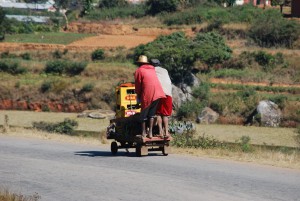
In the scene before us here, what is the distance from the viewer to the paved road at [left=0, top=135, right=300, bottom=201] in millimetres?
12438

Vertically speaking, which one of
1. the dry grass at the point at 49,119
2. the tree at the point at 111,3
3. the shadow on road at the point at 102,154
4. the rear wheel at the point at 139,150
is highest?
the tree at the point at 111,3

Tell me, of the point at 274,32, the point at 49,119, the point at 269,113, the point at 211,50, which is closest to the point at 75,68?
the point at 211,50

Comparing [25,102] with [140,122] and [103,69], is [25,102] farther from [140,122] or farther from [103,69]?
[140,122]

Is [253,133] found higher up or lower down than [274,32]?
lower down

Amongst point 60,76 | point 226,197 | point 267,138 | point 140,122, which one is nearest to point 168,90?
point 140,122

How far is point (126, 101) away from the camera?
19469mm

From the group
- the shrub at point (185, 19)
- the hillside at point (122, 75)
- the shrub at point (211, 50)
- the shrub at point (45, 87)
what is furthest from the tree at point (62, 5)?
the shrub at point (45, 87)

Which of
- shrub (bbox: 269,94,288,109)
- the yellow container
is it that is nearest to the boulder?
shrub (bbox: 269,94,288,109)

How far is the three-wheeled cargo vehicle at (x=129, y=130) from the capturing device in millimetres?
17397

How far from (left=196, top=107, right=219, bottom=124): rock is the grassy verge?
28.7 m

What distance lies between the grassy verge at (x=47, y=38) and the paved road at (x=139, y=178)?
57899mm

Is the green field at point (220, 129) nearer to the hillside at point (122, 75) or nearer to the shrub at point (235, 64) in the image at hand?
the hillside at point (122, 75)

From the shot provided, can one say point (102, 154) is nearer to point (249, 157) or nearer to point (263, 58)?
point (249, 157)

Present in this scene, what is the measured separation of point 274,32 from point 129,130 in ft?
171
